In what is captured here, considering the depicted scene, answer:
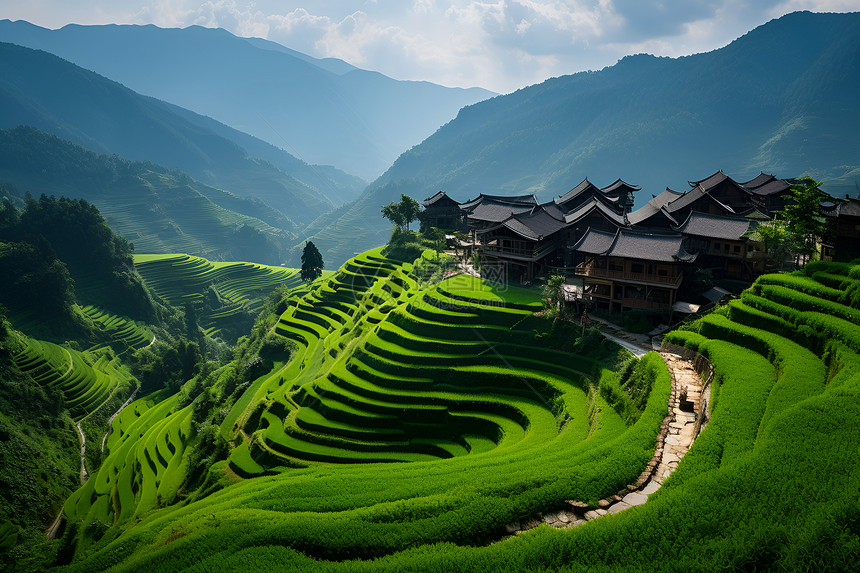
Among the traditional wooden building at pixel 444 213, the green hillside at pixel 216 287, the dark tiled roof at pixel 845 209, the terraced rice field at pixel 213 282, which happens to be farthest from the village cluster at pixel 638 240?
the terraced rice field at pixel 213 282

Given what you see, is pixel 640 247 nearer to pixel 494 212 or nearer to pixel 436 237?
pixel 494 212

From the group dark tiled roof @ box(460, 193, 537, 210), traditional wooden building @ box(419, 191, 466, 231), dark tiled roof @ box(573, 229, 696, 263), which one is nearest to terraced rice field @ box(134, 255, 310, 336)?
traditional wooden building @ box(419, 191, 466, 231)

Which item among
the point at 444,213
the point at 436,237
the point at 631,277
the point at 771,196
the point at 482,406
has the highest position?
the point at 771,196

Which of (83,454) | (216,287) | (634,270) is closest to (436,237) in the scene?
(634,270)

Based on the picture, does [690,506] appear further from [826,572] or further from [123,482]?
[123,482]

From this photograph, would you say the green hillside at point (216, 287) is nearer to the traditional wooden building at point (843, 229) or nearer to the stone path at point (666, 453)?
the stone path at point (666, 453)

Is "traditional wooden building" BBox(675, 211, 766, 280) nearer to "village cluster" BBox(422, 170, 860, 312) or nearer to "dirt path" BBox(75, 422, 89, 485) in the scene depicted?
"village cluster" BBox(422, 170, 860, 312)
